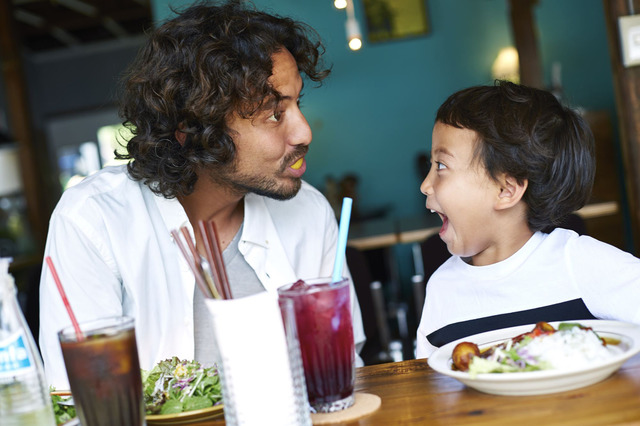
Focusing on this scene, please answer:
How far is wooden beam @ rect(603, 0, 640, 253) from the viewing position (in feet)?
7.29

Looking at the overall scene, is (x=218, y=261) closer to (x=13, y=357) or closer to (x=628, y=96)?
(x=13, y=357)

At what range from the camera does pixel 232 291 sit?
1.66m

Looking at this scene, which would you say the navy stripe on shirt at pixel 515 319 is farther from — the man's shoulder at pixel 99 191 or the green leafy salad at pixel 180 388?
the man's shoulder at pixel 99 191

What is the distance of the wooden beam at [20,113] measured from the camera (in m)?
7.23

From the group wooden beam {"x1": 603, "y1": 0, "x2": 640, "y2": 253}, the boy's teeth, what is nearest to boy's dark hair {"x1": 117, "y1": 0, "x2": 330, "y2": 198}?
the boy's teeth

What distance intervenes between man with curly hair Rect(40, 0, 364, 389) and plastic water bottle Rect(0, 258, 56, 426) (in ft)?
2.19

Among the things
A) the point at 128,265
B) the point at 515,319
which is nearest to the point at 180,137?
the point at 128,265

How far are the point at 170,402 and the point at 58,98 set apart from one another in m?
11.1

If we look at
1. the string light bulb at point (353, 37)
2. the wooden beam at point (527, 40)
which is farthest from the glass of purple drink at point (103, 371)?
the wooden beam at point (527, 40)

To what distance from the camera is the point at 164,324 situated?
166 centimetres

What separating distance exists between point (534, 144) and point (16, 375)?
3.60ft

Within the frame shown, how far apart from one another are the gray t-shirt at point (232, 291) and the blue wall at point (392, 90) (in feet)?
16.0

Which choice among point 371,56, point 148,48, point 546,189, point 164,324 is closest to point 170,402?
point 164,324

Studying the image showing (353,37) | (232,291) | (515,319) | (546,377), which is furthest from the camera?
(353,37)
